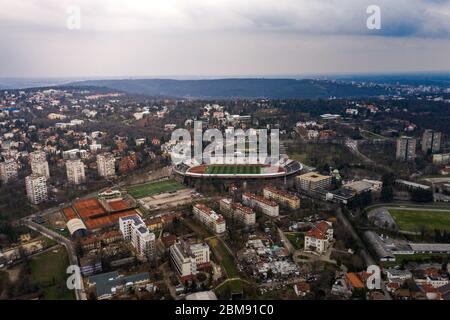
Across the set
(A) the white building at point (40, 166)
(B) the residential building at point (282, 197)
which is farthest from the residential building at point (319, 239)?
(A) the white building at point (40, 166)

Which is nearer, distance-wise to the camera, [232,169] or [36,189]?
[36,189]

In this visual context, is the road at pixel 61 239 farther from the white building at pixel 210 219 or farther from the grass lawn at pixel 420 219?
the grass lawn at pixel 420 219

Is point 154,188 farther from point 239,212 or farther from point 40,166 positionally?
point 40,166

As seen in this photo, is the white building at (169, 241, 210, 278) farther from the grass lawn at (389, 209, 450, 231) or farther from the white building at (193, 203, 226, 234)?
the grass lawn at (389, 209, 450, 231)

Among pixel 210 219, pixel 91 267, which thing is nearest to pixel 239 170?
pixel 210 219

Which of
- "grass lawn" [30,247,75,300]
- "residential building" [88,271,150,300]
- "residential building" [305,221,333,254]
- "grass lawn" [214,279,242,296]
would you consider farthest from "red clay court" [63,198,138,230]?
"residential building" [305,221,333,254]

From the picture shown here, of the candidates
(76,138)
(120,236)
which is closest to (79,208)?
(120,236)
